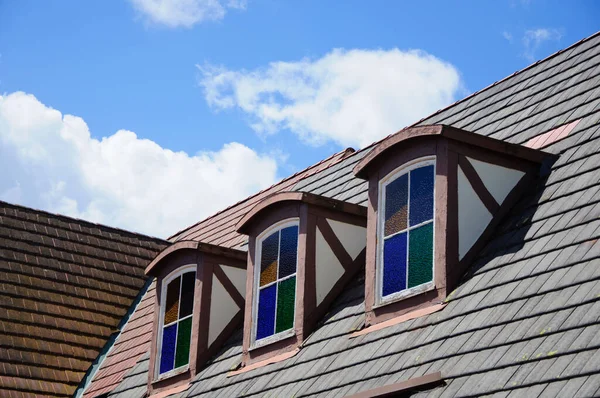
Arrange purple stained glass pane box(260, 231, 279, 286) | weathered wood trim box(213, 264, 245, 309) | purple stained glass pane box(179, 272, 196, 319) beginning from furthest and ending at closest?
purple stained glass pane box(179, 272, 196, 319), weathered wood trim box(213, 264, 245, 309), purple stained glass pane box(260, 231, 279, 286)

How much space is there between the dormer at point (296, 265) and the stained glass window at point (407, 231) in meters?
1.17

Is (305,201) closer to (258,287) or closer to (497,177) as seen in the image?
(258,287)

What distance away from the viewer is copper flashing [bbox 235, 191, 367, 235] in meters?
10.8

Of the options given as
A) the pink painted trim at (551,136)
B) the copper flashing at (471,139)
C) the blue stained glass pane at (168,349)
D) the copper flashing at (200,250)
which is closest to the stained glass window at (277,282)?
the copper flashing at (200,250)

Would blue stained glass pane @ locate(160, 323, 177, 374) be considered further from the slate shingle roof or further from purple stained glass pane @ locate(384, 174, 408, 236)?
purple stained glass pane @ locate(384, 174, 408, 236)

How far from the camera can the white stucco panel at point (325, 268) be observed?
34.9 feet

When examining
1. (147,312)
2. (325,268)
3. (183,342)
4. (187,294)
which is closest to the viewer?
(325,268)

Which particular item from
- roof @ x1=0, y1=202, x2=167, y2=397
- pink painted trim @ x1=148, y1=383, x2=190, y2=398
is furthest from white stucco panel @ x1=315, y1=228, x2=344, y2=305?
roof @ x1=0, y1=202, x2=167, y2=397

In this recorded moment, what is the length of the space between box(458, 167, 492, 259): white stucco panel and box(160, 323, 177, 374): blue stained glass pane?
496 centimetres

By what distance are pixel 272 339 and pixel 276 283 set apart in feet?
2.36

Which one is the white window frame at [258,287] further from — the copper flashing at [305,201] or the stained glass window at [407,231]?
the stained glass window at [407,231]

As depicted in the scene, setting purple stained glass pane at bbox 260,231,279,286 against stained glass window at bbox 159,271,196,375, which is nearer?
purple stained glass pane at bbox 260,231,279,286

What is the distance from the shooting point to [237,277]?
41.8ft

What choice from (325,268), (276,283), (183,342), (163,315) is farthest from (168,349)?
(325,268)
